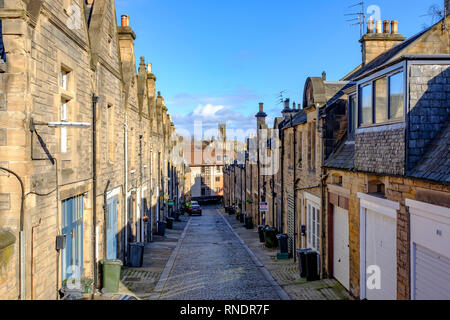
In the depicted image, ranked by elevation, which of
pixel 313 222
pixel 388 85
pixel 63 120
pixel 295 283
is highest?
pixel 388 85

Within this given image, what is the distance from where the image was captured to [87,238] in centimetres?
1122

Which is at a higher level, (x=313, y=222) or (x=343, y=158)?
(x=343, y=158)

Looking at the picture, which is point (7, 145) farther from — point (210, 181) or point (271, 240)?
point (210, 181)

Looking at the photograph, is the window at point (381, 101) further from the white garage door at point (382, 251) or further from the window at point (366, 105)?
the white garage door at point (382, 251)

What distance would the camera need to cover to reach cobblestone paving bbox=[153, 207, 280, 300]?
12328 millimetres

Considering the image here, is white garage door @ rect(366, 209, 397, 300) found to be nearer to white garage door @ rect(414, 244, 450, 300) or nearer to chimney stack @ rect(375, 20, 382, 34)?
white garage door @ rect(414, 244, 450, 300)

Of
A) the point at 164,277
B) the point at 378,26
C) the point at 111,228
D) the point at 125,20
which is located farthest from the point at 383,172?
the point at 125,20

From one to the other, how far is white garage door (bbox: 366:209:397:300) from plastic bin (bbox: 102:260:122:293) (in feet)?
23.7

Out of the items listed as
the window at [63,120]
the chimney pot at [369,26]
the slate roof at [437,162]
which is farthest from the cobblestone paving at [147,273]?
the chimney pot at [369,26]

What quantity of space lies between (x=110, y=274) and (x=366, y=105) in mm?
8830

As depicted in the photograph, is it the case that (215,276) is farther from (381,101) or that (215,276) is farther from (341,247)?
(381,101)

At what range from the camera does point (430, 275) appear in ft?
23.5
